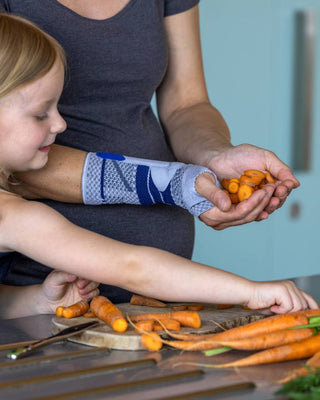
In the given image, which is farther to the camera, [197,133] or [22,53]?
[197,133]

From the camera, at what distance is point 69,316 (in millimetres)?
1443

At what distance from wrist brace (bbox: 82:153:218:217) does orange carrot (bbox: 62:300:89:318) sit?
28cm

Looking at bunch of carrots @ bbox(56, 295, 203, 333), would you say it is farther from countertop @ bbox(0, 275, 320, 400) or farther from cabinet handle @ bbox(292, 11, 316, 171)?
cabinet handle @ bbox(292, 11, 316, 171)

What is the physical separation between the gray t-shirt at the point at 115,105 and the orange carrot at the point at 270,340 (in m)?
0.59

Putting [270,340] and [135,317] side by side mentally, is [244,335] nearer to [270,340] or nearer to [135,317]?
[270,340]

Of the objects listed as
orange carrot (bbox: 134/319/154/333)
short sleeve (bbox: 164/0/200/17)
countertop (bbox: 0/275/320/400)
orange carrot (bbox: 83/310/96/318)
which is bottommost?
orange carrot (bbox: 83/310/96/318)

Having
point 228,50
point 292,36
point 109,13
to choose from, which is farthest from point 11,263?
point 292,36

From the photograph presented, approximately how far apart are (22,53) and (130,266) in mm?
511

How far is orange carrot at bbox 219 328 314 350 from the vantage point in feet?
4.14

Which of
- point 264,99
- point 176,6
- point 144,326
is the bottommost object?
point 264,99

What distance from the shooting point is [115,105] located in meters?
1.84

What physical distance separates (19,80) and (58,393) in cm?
71

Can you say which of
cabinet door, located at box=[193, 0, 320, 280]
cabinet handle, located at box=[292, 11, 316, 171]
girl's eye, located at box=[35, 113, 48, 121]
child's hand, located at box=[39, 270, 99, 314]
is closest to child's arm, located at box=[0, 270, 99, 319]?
child's hand, located at box=[39, 270, 99, 314]

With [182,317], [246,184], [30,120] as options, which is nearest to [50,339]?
[182,317]
